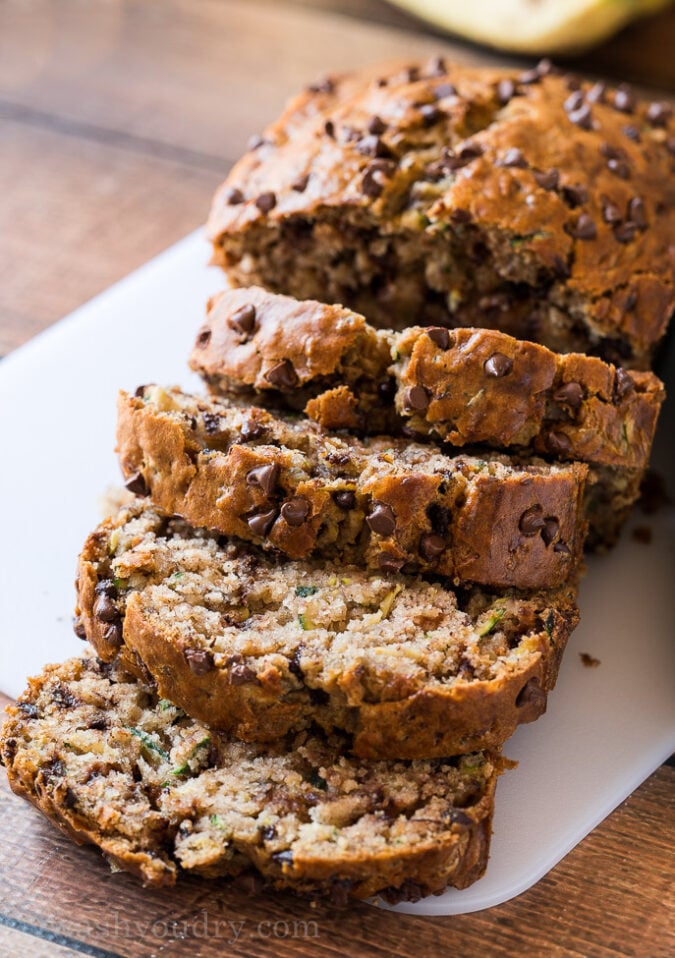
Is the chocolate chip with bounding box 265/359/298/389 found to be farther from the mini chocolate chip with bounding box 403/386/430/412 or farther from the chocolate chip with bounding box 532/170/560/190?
the chocolate chip with bounding box 532/170/560/190

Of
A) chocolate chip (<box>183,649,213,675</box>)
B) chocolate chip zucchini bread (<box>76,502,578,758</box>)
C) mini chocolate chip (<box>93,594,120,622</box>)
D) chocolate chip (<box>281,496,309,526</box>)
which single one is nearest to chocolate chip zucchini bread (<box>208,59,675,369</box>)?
chocolate chip zucchini bread (<box>76,502,578,758</box>)

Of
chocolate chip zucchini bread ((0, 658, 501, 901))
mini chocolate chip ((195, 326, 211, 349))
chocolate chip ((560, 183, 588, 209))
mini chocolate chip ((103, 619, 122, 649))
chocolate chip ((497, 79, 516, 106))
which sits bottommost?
chocolate chip zucchini bread ((0, 658, 501, 901))

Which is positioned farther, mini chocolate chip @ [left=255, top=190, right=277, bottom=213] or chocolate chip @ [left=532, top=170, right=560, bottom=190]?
mini chocolate chip @ [left=255, top=190, right=277, bottom=213]

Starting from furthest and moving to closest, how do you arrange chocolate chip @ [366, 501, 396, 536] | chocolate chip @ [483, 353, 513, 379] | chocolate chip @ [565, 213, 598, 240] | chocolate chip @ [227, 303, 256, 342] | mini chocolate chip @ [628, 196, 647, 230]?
mini chocolate chip @ [628, 196, 647, 230], chocolate chip @ [565, 213, 598, 240], chocolate chip @ [227, 303, 256, 342], chocolate chip @ [483, 353, 513, 379], chocolate chip @ [366, 501, 396, 536]

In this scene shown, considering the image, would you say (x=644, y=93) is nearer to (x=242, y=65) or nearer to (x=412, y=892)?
(x=242, y=65)

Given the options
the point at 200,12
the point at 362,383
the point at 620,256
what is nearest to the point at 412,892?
the point at 362,383

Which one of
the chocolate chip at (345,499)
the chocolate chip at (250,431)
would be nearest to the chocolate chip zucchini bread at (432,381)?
the chocolate chip at (250,431)

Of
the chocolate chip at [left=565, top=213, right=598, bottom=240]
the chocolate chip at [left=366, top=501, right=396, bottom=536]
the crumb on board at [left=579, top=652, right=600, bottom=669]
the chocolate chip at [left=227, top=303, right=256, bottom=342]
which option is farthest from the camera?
the chocolate chip at [left=565, top=213, right=598, bottom=240]
